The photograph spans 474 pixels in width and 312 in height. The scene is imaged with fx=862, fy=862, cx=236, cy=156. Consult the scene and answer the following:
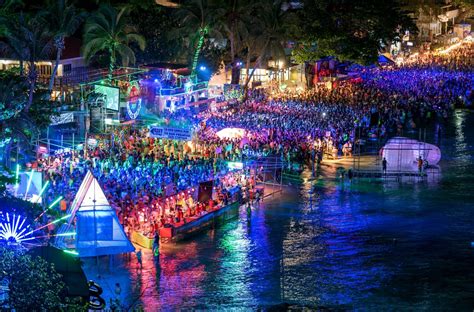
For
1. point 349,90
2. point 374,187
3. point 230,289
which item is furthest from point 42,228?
point 349,90

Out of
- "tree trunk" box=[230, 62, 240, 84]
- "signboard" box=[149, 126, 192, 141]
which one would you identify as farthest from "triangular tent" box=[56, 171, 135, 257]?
"tree trunk" box=[230, 62, 240, 84]

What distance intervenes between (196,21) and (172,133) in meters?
21.5

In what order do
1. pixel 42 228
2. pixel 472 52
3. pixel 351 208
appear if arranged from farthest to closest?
pixel 472 52 < pixel 351 208 < pixel 42 228

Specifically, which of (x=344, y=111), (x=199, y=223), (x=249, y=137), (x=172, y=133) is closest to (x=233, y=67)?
(x=344, y=111)

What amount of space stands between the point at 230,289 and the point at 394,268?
6115mm

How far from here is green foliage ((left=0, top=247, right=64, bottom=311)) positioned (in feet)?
48.9

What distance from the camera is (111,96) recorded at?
43.2 metres

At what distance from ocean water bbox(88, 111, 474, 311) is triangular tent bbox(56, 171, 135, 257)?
0.77 m

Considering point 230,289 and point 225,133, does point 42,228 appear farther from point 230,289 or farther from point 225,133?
point 225,133

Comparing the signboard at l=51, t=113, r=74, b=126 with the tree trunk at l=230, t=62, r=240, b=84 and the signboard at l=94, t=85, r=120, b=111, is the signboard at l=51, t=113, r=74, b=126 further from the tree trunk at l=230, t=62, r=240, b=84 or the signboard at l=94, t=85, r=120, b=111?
the tree trunk at l=230, t=62, r=240, b=84

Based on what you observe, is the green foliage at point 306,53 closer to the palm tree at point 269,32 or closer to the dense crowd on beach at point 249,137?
the palm tree at point 269,32

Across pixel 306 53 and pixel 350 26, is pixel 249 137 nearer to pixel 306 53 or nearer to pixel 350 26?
pixel 306 53

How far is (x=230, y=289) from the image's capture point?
27312mm

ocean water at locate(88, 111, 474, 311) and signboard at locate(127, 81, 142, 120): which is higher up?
signboard at locate(127, 81, 142, 120)
